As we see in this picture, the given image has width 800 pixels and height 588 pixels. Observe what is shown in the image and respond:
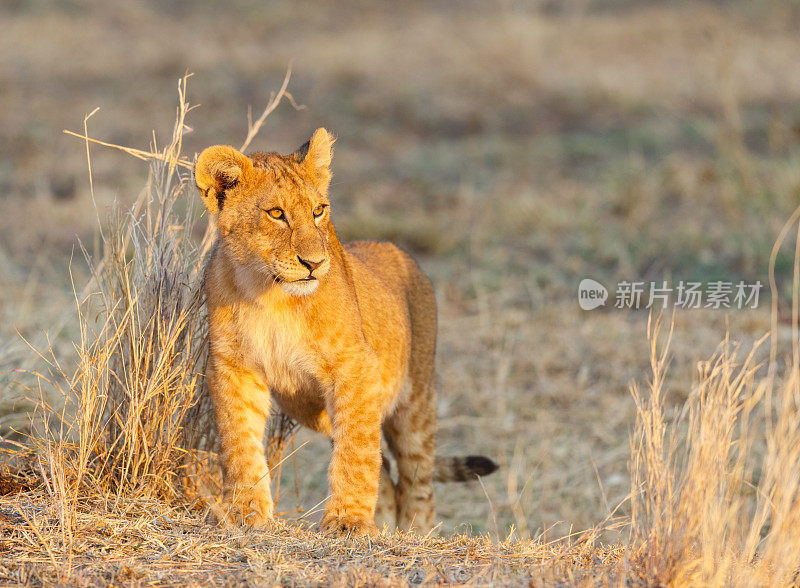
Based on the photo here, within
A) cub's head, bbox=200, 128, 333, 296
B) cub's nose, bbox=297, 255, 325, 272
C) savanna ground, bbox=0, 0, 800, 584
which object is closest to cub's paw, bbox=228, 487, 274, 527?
savanna ground, bbox=0, 0, 800, 584

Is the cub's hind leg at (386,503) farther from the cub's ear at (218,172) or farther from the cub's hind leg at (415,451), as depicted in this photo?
the cub's ear at (218,172)

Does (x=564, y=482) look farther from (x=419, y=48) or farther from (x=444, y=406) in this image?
(x=419, y=48)

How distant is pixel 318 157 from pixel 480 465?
1887mm

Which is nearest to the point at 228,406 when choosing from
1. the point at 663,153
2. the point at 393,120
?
the point at 663,153

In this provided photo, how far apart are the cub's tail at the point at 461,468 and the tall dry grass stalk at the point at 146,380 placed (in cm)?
131

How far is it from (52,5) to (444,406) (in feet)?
59.3

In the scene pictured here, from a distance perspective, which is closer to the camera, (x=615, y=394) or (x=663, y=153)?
(x=615, y=394)

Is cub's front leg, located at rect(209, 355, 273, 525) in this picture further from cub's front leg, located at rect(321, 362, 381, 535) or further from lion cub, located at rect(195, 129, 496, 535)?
cub's front leg, located at rect(321, 362, 381, 535)

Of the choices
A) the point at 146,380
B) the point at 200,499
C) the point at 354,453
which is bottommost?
the point at 200,499

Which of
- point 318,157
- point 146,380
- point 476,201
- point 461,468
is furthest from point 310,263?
point 476,201

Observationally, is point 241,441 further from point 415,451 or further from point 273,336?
point 415,451

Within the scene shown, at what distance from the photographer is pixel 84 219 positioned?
38.2 feet

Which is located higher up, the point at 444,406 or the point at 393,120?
the point at 393,120

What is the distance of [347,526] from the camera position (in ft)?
13.8
